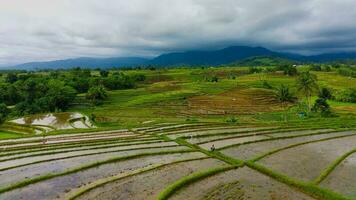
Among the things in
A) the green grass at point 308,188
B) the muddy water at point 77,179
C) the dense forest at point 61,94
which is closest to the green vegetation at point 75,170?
the muddy water at point 77,179

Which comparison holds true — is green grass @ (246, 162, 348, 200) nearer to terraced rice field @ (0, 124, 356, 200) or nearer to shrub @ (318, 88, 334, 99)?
terraced rice field @ (0, 124, 356, 200)

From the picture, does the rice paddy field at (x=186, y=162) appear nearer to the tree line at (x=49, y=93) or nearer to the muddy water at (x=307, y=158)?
the muddy water at (x=307, y=158)

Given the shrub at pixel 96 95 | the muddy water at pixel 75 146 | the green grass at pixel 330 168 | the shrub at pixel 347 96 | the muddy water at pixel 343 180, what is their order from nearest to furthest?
the muddy water at pixel 343 180 → the green grass at pixel 330 168 → the muddy water at pixel 75 146 → the shrub at pixel 347 96 → the shrub at pixel 96 95

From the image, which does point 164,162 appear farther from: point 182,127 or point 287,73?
point 287,73

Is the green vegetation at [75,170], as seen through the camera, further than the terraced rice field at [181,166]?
Yes

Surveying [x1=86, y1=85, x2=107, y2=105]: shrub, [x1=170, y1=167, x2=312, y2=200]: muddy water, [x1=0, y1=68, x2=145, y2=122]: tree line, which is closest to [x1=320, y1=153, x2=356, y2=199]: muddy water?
[x1=170, y1=167, x2=312, y2=200]: muddy water

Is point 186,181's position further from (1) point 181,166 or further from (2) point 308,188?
(2) point 308,188

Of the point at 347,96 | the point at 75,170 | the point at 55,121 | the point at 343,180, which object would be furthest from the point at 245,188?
the point at 347,96

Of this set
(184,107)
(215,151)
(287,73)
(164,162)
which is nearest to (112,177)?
(164,162)
